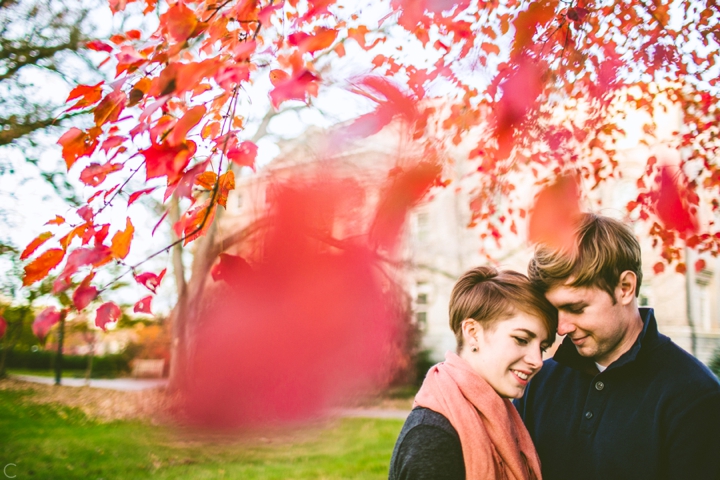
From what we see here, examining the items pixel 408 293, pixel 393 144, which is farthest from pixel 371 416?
pixel 393 144

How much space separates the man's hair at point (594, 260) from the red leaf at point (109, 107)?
1.45 m

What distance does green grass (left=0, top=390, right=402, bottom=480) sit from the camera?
5883mm

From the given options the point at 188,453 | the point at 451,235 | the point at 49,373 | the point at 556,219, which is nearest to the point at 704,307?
the point at 451,235

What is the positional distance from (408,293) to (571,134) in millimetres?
1837

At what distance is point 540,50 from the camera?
291 cm

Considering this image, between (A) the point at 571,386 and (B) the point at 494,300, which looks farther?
(A) the point at 571,386

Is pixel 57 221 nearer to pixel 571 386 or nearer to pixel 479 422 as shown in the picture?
pixel 479 422

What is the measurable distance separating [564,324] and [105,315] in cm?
189

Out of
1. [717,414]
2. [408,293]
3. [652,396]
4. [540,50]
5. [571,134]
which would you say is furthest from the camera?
[408,293]

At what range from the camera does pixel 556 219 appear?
1.92 m

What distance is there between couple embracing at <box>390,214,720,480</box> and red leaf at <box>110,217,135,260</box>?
1.16m

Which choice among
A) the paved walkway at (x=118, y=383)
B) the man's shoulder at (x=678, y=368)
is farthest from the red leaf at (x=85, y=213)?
the paved walkway at (x=118, y=383)

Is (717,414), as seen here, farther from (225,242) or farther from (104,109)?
(225,242)

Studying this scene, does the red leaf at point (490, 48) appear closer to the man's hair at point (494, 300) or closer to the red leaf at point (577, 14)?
the red leaf at point (577, 14)
